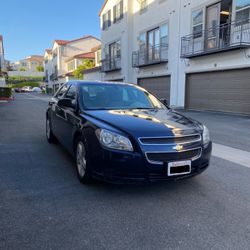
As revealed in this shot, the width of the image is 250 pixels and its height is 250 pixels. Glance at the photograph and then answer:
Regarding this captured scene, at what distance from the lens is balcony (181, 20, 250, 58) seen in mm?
12336

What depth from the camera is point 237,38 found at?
41.8 ft

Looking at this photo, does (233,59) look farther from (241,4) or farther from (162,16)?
(162,16)

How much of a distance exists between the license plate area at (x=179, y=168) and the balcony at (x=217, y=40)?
10.8 m

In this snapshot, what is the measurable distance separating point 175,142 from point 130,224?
115 centimetres

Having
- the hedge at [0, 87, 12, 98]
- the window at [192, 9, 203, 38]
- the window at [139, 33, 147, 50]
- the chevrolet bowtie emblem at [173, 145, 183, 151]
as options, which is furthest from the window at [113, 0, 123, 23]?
the chevrolet bowtie emblem at [173, 145, 183, 151]

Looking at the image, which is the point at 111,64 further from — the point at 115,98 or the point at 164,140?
the point at 164,140

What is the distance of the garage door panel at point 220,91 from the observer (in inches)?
504

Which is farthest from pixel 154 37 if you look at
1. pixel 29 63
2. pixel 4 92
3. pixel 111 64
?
pixel 29 63

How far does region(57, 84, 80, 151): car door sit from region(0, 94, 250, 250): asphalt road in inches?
19.8

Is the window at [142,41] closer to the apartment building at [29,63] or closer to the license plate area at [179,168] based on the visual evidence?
the license plate area at [179,168]

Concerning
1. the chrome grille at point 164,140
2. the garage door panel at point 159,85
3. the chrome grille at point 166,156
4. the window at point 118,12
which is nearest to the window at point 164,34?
the garage door panel at point 159,85

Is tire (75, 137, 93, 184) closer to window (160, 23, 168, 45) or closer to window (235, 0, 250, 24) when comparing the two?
window (235, 0, 250, 24)

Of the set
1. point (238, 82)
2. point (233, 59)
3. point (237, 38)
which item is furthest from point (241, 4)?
point (238, 82)

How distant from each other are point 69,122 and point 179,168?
7.28 ft
